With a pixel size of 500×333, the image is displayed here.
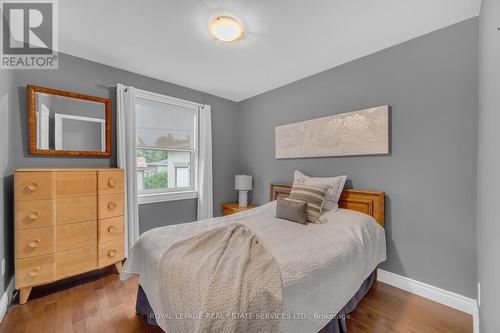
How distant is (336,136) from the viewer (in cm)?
261

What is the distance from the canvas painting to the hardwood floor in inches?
57.1

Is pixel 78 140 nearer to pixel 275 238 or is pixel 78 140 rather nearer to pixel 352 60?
pixel 275 238

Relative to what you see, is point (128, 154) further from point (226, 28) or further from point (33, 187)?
point (226, 28)

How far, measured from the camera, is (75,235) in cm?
209

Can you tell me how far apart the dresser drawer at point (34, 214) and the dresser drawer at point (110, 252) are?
1.77 feet

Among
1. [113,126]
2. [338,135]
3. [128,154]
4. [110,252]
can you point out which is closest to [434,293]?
[338,135]

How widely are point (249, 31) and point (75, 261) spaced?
2.83 meters

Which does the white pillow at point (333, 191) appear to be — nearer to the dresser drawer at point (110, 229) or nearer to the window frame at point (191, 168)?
the window frame at point (191, 168)

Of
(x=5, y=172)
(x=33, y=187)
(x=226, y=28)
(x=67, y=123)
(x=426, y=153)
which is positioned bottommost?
(x=33, y=187)

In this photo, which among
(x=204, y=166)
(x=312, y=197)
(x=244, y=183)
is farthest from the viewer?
(x=244, y=183)

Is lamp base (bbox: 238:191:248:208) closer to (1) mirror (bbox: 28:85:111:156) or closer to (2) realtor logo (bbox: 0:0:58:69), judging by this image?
(1) mirror (bbox: 28:85:111:156)

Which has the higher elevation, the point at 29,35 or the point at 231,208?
the point at 29,35

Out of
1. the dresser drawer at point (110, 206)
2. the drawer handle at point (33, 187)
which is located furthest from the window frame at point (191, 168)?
the drawer handle at point (33, 187)

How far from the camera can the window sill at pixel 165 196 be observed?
299 centimetres
